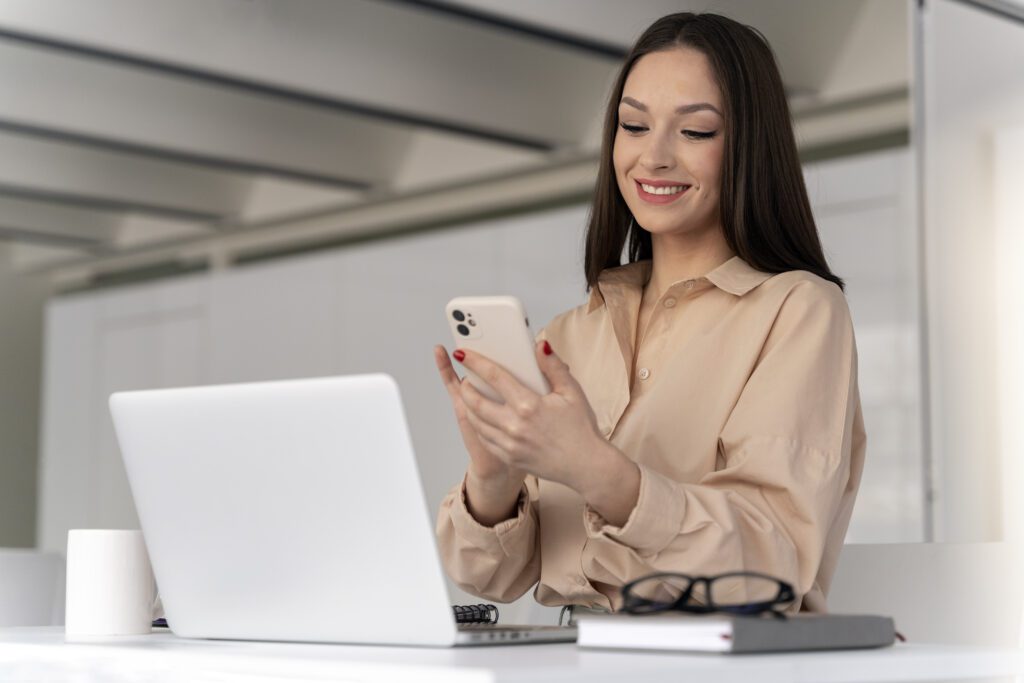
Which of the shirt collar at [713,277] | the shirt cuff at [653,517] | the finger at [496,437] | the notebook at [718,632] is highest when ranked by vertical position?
the shirt collar at [713,277]

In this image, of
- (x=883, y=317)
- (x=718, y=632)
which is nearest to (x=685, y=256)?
(x=718, y=632)

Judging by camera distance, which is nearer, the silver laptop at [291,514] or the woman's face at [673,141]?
the silver laptop at [291,514]

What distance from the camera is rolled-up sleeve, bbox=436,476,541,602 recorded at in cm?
174

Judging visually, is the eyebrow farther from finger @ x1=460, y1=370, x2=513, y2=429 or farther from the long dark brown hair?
finger @ x1=460, y1=370, x2=513, y2=429

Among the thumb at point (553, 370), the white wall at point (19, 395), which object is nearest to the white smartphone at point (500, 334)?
the thumb at point (553, 370)

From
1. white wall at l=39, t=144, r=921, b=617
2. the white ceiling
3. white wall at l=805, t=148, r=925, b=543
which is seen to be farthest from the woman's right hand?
the white ceiling

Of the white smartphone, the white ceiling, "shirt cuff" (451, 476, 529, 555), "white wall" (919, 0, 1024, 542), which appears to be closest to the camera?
the white smartphone

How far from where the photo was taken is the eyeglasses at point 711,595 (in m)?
1.25

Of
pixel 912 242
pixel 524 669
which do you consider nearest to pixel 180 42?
pixel 912 242

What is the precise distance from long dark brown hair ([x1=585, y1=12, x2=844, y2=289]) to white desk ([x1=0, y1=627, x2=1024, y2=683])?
1.90 ft

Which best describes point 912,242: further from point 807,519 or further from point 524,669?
point 524,669

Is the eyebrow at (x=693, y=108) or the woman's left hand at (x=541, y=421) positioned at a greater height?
the eyebrow at (x=693, y=108)

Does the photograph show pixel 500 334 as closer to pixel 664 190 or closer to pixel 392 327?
pixel 664 190

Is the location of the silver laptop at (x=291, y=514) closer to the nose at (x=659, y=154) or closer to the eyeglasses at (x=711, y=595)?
the eyeglasses at (x=711, y=595)
